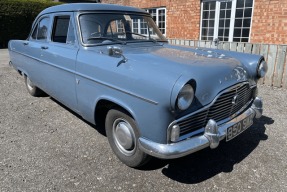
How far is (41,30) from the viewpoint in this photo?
4.30 metres

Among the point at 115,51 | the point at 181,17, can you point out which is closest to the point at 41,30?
the point at 115,51

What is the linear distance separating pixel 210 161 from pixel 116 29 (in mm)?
2179

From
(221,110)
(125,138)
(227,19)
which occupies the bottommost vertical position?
(125,138)

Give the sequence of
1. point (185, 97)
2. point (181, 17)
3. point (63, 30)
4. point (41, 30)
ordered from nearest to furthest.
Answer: point (185, 97)
point (63, 30)
point (41, 30)
point (181, 17)

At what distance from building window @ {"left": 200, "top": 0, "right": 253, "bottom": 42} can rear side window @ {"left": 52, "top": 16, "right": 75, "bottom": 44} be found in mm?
6184

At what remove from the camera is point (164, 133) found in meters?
2.13

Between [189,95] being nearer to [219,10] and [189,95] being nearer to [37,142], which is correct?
[37,142]

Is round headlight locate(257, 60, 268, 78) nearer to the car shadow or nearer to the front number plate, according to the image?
the front number plate

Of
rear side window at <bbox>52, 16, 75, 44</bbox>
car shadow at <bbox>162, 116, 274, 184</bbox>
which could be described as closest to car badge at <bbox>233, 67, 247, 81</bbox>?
car shadow at <bbox>162, 116, 274, 184</bbox>

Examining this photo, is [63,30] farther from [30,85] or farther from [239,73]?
[239,73]

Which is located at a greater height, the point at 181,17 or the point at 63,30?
the point at 181,17

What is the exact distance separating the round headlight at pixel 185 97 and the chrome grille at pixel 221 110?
17cm

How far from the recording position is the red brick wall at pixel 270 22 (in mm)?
6849

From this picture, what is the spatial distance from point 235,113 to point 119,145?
1376 millimetres
